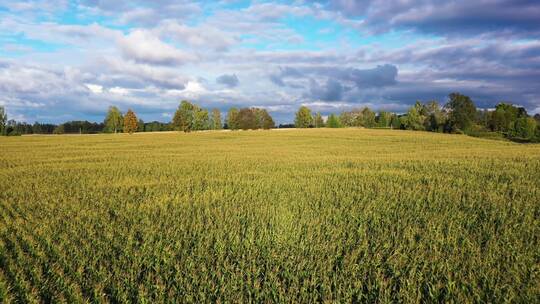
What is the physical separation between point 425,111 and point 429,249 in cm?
11571

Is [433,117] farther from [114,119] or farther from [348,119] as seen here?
[114,119]

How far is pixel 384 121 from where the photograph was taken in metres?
159

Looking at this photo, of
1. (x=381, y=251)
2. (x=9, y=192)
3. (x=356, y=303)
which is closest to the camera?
(x=356, y=303)

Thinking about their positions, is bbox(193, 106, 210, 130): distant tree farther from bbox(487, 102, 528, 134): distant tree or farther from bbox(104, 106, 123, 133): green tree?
bbox(487, 102, 528, 134): distant tree

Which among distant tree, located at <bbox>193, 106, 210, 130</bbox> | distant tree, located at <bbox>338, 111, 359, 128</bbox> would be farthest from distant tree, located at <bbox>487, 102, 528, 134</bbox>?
distant tree, located at <bbox>193, 106, 210, 130</bbox>

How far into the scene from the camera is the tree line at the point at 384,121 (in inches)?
3639

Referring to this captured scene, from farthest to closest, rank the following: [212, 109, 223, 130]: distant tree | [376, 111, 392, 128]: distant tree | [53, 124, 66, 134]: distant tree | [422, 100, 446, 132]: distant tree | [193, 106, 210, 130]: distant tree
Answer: [376, 111, 392, 128]: distant tree < [212, 109, 223, 130]: distant tree < [53, 124, 66, 134]: distant tree < [193, 106, 210, 130]: distant tree < [422, 100, 446, 132]: distant tree

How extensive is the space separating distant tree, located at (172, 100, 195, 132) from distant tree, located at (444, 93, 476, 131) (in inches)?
3091

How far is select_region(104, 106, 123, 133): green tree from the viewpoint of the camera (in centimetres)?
12029

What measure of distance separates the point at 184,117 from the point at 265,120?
35.5 m

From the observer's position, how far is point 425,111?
366 feet

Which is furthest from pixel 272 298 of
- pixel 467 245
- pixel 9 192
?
pixel 9 192

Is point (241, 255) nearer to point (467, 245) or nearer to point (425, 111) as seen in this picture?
point (467, 245)

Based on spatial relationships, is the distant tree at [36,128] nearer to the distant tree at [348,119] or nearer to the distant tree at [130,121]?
the distant tree at [130,121]
